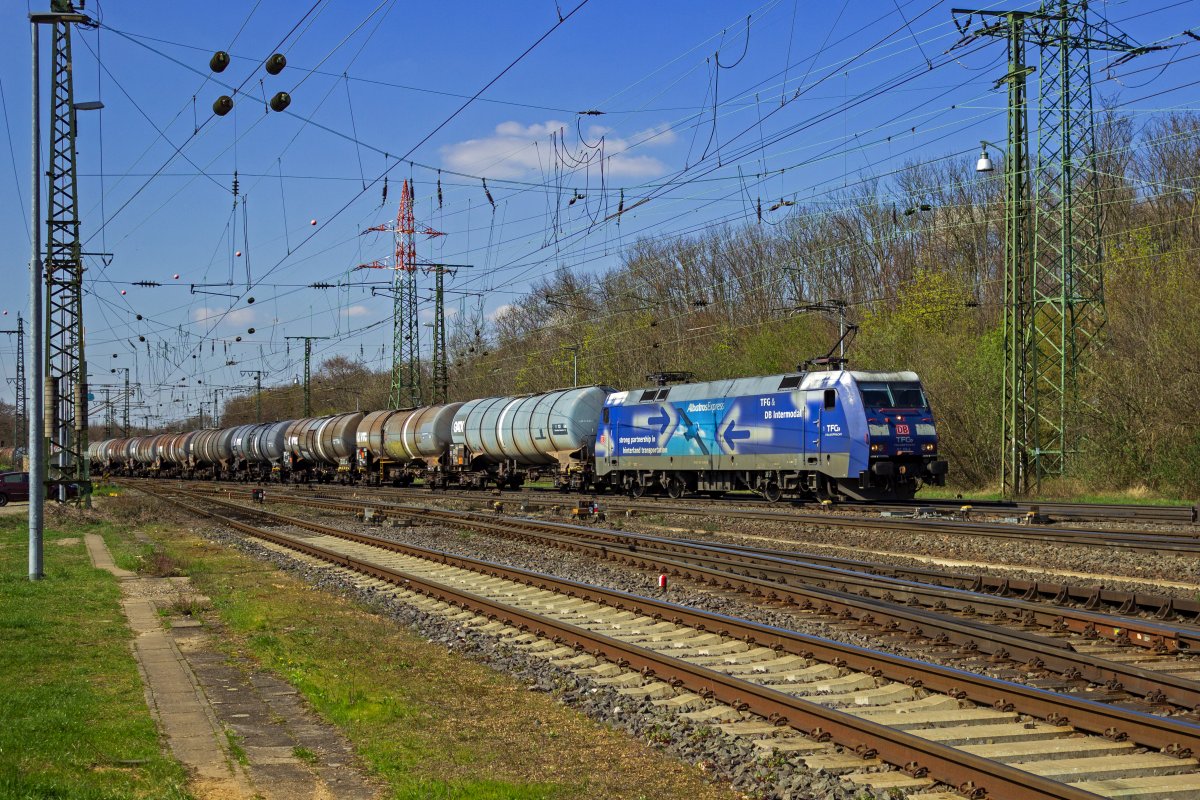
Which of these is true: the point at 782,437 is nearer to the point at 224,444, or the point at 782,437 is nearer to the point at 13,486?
the point at 13,486

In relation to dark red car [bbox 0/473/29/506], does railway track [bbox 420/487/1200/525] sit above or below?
below

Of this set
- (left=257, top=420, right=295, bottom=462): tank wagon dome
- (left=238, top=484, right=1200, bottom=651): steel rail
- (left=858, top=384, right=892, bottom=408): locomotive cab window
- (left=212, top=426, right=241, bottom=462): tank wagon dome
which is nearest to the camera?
(left=238, top=484, right=1200, bottom=651): steel rail

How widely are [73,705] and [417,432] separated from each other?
125 feet

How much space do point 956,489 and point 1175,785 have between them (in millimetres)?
32343

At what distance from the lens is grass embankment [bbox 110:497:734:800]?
21.8 ft

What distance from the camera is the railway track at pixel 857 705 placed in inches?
251

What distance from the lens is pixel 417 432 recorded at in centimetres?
4641

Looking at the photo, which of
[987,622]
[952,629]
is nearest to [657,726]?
[952,629]

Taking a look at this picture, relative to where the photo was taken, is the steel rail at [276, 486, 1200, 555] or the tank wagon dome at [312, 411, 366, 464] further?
the tank wagon dome at [312, 411, 366, 464]

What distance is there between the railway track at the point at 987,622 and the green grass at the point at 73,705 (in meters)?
6.48

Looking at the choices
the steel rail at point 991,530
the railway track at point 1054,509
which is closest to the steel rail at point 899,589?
the steel rail at point 991,530

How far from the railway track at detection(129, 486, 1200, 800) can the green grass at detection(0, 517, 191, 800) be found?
3623mm

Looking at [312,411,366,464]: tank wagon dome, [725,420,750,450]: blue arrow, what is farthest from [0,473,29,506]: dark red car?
[725,420,750,450]: blue arrow

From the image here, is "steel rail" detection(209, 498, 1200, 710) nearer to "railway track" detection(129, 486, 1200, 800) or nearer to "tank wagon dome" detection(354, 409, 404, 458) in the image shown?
"railway track" detection(129, 486, 1200, 800)
